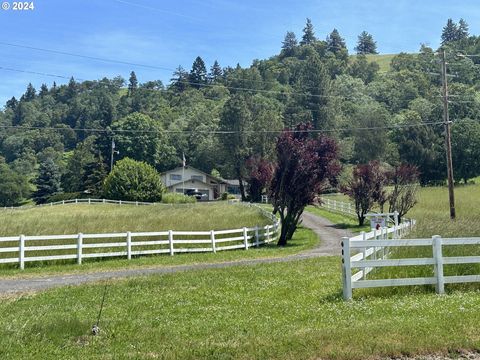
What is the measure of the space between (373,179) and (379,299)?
34589mm

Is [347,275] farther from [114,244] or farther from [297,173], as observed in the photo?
[297,173]

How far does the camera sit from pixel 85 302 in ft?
38.0

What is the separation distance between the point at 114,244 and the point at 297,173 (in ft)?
41.0

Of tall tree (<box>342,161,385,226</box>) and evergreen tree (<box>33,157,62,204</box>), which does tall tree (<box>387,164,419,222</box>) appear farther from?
evergreen tree (<box>33,157,62,204</box>)

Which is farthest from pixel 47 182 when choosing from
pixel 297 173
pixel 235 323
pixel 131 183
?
pixel 235 323

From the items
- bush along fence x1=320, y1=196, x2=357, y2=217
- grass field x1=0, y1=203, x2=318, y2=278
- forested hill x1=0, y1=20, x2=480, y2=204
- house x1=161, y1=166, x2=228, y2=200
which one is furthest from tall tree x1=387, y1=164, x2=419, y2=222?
house x1=161, y1=166, x2=228, y2=200

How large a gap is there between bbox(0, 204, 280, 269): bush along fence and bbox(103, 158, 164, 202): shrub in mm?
47712

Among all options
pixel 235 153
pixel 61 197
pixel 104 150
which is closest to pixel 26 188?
pixel 104 150

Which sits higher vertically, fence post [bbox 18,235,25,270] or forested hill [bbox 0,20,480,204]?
forested hill [bbox 0,20,480,204]

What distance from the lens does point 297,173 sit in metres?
31.5

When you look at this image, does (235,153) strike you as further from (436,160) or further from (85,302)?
(85,302)

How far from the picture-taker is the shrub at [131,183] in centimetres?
7744

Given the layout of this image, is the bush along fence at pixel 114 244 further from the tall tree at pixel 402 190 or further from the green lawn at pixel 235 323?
the tall tree at pixel 402 190

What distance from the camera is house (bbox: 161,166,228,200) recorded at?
4146 inches
